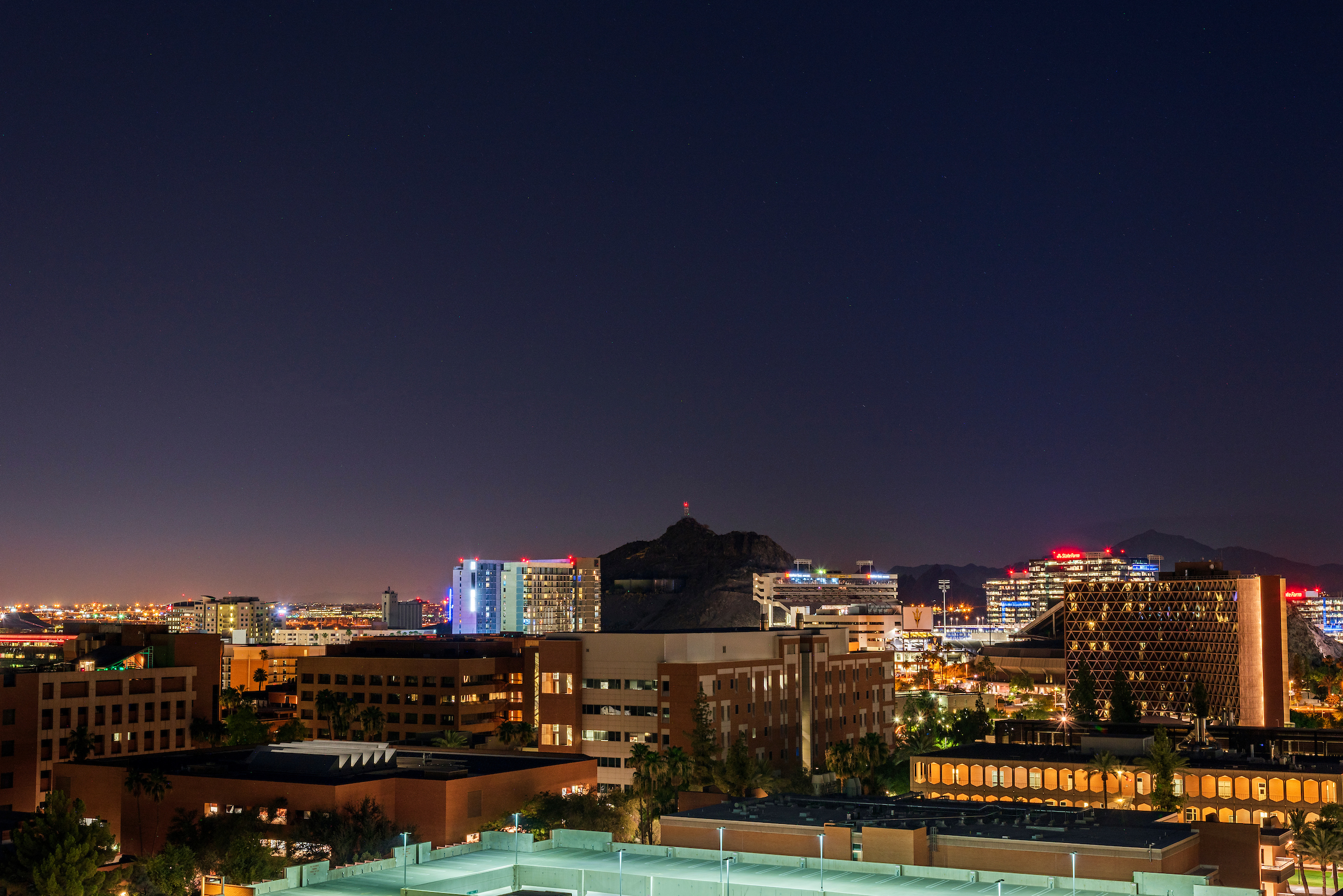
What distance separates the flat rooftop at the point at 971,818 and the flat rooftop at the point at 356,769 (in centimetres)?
3490

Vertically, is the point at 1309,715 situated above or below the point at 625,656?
below

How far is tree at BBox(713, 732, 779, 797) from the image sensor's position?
108562 millimetres

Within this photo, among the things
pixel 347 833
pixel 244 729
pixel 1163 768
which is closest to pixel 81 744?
pixel 244 729

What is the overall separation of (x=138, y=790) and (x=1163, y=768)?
79.6 meters

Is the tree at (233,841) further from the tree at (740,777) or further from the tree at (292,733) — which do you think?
the tree at (292,733)

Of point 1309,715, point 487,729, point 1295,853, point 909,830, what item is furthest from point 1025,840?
point 1309,715

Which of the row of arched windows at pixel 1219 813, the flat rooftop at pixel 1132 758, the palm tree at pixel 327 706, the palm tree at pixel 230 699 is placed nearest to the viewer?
the row of arched windows at pixel 1219 813

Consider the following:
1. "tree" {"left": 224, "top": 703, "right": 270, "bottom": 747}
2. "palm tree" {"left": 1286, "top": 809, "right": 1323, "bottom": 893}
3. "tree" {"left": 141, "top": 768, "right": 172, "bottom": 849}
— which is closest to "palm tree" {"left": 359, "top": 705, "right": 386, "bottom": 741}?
"tree" {"left": 224, "top": 703, "right": 270, "bottom": 747}

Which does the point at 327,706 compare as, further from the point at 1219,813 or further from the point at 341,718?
the point at 1219,813

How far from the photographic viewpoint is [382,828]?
91.9 m

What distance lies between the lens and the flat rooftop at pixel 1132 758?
106 metres

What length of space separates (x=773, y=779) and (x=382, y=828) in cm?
3404

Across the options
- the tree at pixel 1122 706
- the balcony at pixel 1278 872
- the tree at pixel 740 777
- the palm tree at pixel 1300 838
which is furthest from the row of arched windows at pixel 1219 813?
the tree at pixel 1122 706

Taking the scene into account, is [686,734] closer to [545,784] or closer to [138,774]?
[545,784]
